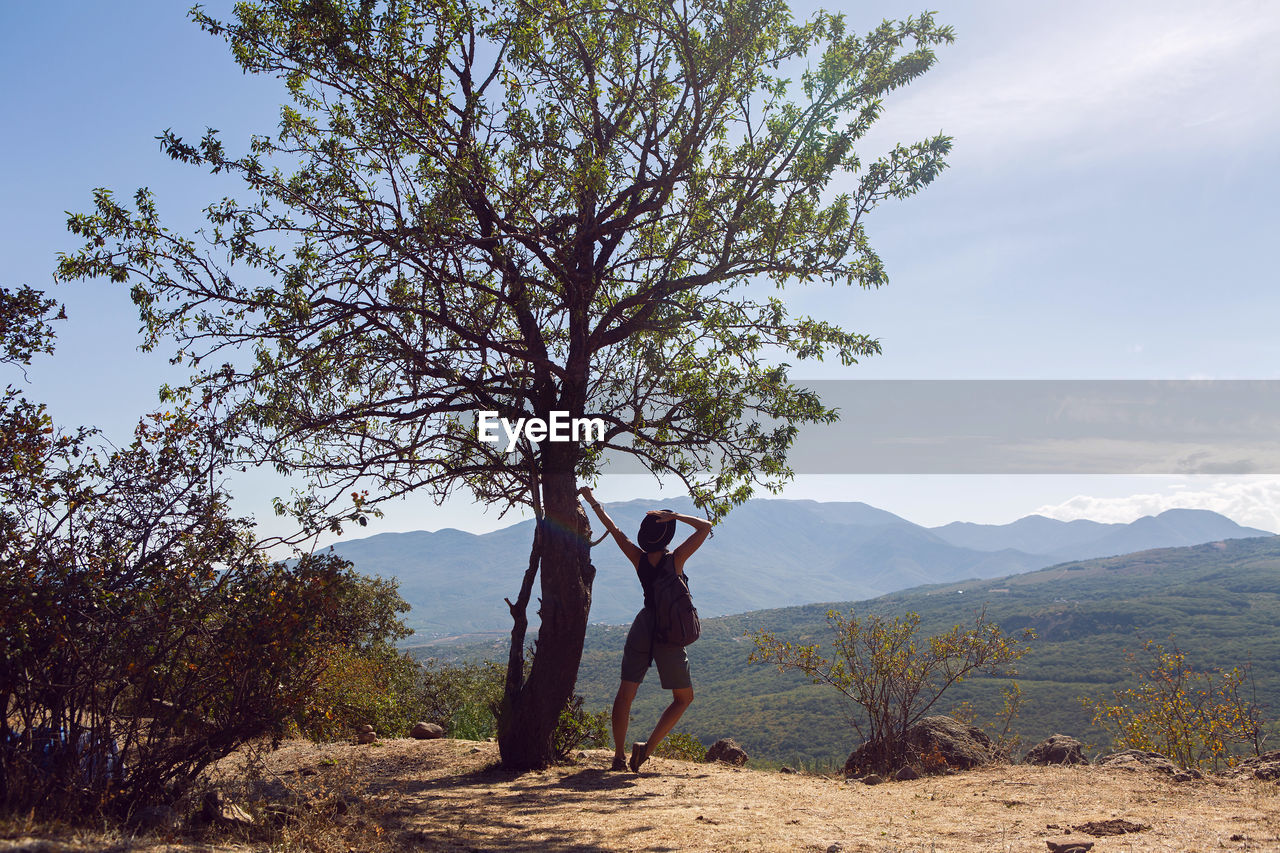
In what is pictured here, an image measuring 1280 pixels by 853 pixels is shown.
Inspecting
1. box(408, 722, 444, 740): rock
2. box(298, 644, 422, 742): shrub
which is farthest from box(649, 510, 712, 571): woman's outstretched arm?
box(408, 722, 444, 740): rock

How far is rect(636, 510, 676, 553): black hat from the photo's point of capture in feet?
26.2

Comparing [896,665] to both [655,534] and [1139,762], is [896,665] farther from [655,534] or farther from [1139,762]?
[655,534]

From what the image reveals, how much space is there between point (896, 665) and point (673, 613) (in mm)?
4280

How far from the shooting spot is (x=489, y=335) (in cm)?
874

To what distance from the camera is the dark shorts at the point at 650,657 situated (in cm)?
776

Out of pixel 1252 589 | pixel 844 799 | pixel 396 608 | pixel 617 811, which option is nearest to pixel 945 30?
pixel 844 799

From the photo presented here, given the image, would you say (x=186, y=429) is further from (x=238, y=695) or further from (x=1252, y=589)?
(x=1252, y=589)

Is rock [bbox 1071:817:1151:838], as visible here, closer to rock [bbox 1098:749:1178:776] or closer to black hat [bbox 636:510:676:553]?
rock [bbox 1098:749:1178:776]

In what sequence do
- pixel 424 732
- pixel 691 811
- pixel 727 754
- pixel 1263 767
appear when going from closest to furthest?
pixel 691 811, pixel 1263 767, pixel 727 754, pixel 424 732

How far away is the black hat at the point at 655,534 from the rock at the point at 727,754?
14.5ft

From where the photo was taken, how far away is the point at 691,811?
6320mm

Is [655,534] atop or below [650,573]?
atop

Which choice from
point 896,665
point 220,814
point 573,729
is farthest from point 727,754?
point 220,814

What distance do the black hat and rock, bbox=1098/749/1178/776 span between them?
16.5 ft
